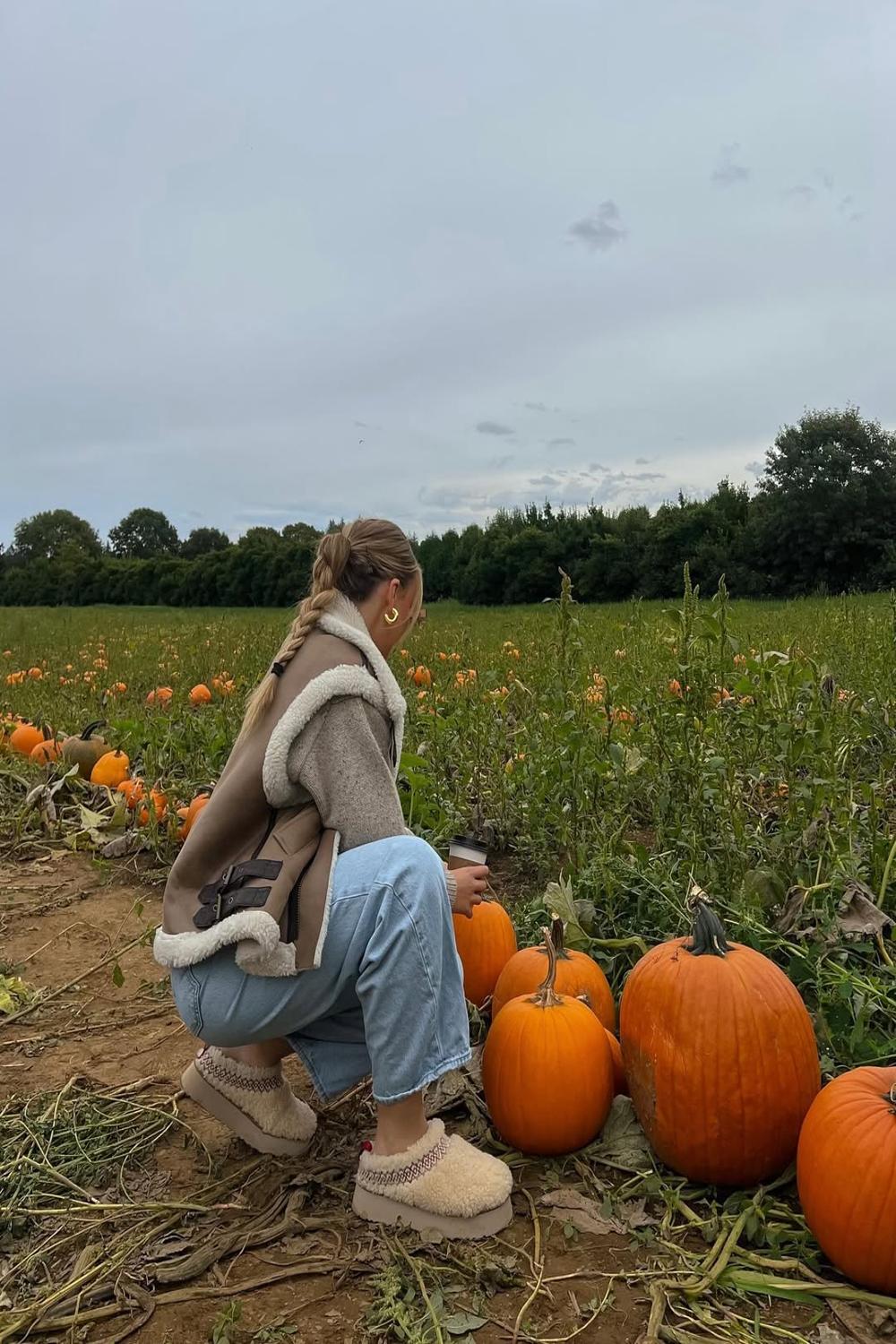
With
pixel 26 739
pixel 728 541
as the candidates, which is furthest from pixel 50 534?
pixel 26 739

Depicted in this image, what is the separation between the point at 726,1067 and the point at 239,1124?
1.20 m

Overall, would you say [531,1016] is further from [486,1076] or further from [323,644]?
[323,644]

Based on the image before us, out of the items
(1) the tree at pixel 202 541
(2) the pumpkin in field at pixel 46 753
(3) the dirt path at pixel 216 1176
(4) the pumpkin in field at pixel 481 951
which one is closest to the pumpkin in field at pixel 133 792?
(3) the dirt path at pixel 216 1176

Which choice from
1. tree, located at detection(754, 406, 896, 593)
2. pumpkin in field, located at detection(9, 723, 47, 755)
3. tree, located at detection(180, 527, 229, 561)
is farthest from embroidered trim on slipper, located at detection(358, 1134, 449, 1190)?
tree, located at detection(180, 527, 229, 561)

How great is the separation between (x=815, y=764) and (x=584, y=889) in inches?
32.5

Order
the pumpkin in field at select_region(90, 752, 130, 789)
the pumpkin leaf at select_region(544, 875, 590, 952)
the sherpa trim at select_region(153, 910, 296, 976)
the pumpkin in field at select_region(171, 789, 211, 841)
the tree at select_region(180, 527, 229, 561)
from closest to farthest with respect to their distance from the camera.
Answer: the sherpa trim at select_region(153, 910, 296, 976)
the pumpkin leaf at select_region(544, 875, 590, 952)
the pumpkin in field at select_region(171, 789, 211, 841)
the pumpkin in field at select_region(90, 752, 130, 789)
the tree at select_region(180, 527, 229, 561)

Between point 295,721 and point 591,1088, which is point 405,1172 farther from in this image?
point 295,721

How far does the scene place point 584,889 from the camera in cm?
318

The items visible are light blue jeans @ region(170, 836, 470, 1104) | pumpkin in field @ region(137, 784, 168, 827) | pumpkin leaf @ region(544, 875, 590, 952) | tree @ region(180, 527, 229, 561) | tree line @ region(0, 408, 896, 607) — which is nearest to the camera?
light blue jeans @ region(170, 836, 470, 1104)

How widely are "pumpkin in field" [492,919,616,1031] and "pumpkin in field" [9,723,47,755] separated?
178 inches

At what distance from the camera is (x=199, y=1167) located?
2.45 metres

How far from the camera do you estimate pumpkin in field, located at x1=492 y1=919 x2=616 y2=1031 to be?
8.49ft

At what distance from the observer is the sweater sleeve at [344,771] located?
2166 millimetres

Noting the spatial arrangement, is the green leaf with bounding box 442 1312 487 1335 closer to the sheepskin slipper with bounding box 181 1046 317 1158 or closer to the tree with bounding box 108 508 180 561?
the sheepskin slipper with bounding box 181 1046 317 1158
